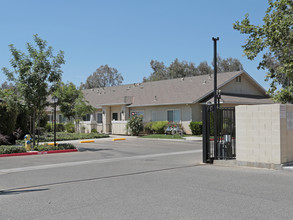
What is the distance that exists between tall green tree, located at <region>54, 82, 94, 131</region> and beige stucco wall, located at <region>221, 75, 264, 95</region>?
552 inches

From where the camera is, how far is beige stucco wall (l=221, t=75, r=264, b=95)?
33.8m

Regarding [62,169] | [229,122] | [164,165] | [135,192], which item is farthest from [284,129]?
[62,169]

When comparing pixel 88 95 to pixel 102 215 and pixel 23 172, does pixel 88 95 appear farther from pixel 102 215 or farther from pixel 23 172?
pixel 102 215

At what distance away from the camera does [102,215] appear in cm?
611

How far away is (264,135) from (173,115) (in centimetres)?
2111

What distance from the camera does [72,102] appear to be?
37469mm

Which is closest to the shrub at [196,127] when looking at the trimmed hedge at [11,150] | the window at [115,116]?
the window at [115,116]

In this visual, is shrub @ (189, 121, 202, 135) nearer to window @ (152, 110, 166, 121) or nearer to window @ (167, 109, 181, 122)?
window @ (167, 109, 181, 122)

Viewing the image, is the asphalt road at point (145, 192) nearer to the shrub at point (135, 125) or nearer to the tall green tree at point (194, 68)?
the shrub at point (135, 125)

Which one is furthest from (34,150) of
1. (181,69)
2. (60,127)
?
(181,69)

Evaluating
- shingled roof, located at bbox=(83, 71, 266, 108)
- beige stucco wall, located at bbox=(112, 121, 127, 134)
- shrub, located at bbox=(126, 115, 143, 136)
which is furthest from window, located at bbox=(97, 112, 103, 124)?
shrub, located at bbox=(126, 115, 143, 136)

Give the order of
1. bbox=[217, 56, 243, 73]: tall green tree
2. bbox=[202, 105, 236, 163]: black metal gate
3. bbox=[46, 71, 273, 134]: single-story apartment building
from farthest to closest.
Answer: bbox=[217, 56, 243, 73]: tall green tree
bbox=[46, 71, 273, 134]: single-story apartment building
bbox=[202, 105, 236, 163]: black metal gate

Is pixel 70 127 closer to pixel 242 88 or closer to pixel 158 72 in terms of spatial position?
pixel 242 88

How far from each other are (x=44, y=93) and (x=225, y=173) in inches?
468
